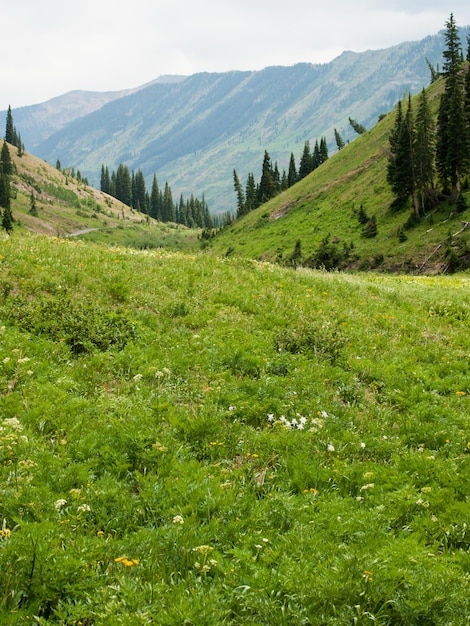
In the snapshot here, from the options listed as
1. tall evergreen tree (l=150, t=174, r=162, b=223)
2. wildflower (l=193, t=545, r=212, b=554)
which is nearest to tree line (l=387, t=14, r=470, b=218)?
wildflower (l=193, t=545, r=212, b=554)

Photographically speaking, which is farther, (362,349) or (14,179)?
(14,179)

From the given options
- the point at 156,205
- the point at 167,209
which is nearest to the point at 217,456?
the point at 156,205

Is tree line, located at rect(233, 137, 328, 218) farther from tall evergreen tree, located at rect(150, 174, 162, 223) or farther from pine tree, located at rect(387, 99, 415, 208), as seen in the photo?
tall evergreen tree, located at rect(150, 174, 162, 223)

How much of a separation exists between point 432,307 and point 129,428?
42.2ft

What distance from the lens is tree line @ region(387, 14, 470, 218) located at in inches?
2029

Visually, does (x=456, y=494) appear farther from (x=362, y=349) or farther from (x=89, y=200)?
(x=89, y=200)

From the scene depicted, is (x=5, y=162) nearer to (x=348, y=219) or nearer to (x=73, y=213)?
(x=73, y=213)

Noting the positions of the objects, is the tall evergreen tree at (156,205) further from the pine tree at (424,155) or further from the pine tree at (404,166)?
the pine tree at (424,155)

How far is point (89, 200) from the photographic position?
149 m

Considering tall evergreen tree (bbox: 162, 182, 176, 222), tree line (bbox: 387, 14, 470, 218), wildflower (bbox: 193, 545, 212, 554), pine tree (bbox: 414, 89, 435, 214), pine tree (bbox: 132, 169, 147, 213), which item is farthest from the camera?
pine tree (bbox: 132, 169, 147, 213)

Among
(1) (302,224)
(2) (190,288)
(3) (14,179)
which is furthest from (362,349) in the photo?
(3) (14,179)

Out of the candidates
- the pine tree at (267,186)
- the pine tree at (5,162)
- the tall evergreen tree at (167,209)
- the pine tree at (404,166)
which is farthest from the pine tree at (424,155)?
the tall evergreen tree at (167,209)

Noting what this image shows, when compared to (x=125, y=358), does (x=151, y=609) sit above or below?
below

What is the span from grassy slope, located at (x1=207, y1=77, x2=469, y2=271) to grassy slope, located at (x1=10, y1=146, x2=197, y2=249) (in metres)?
23.4
